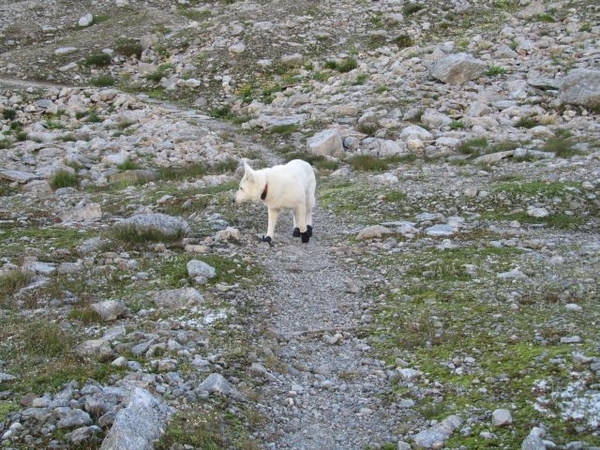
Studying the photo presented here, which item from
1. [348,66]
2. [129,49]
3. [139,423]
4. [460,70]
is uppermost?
[139,423]

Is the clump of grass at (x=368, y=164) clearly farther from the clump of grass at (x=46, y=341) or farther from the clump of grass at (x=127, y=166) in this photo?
the clump of grass at (x=46, y=341)

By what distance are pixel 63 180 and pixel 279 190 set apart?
27.5 feet

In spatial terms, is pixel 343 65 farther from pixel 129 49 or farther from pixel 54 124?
pixel 129 49

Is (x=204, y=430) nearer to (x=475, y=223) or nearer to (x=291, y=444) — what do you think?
(x=291, y=444)

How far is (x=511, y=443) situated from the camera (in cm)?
534

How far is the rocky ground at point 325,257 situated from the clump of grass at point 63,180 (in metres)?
0.06

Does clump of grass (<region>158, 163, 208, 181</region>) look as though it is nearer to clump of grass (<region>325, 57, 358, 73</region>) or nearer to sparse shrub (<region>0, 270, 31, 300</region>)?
sparse shrub (<region>0, 270, 31, 300</region>)

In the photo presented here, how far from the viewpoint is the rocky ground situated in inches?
235

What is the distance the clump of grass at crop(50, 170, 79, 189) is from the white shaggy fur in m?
7.63

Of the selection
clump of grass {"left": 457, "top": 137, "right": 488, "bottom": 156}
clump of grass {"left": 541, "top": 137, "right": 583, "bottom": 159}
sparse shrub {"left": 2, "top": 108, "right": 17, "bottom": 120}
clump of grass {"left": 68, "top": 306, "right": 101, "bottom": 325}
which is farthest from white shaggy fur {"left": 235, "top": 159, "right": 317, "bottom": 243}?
sparse shrub {"left": 2, "top": 108, "right": 17, "bottom": 120}

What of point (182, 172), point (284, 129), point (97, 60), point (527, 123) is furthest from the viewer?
point (97, 60)

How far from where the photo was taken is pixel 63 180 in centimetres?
1741

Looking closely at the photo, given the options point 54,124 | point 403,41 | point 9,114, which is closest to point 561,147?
point 403,41

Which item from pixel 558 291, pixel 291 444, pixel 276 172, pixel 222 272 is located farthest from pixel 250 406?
pixel 276 172
